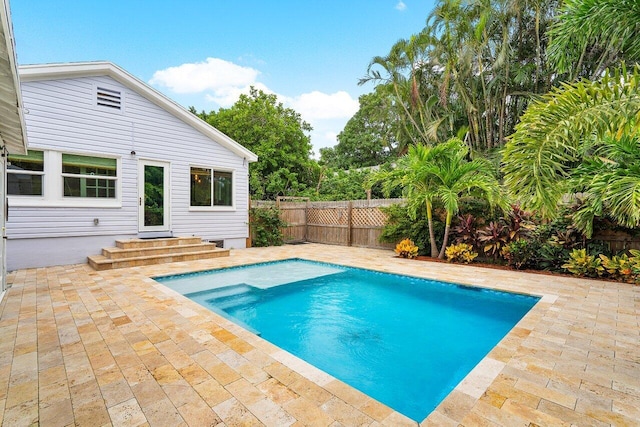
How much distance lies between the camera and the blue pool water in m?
2.92

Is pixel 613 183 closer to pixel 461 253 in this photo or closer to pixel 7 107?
pixel 461 253

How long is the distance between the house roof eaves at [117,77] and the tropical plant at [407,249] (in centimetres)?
592

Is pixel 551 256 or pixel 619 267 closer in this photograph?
pixel 619 267

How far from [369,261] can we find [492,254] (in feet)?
9.68

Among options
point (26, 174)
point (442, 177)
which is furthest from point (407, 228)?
point (26, 174)

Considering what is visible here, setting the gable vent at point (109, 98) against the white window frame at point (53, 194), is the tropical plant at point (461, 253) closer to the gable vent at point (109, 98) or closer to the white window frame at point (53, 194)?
the white window frame at point (53, 194)

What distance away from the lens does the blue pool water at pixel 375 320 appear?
292cm

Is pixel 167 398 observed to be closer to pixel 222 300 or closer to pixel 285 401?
pixel 285 401

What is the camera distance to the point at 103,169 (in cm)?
→ 795

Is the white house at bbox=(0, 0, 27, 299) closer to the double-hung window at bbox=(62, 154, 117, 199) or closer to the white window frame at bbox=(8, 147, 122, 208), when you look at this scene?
the white window frame at bbox=(8, 147, 122, 208)

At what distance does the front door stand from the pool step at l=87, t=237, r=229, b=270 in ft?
2.39

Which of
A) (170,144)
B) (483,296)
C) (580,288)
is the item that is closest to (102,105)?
(170,144)

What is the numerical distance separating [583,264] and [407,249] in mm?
3750

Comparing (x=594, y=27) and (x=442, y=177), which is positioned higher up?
(x=594, y=27)
